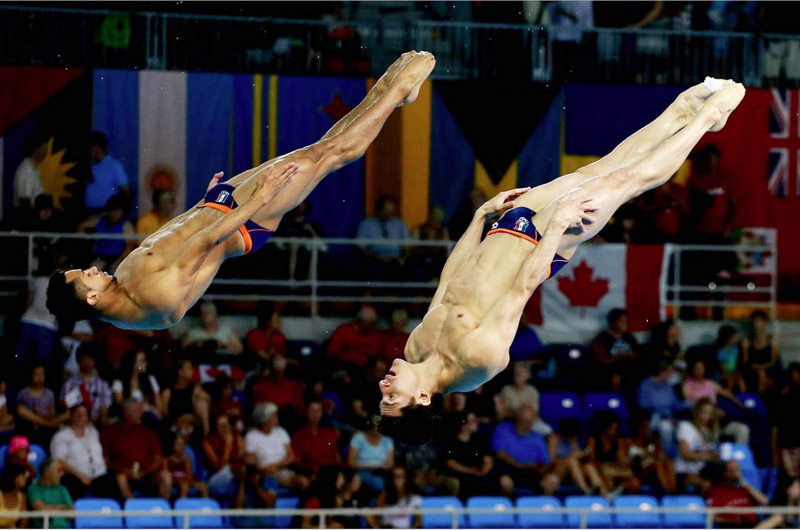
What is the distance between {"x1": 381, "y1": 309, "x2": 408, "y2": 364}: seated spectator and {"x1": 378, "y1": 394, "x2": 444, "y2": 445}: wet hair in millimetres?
5046

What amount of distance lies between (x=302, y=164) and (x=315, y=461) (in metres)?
4.10

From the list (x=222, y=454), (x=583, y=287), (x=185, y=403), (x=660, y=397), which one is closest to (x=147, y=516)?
(x=222, y=454)

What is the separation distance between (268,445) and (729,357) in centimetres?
476

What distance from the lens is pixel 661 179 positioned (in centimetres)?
845

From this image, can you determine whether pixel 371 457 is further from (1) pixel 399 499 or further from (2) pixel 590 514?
(2) pixel 590 514

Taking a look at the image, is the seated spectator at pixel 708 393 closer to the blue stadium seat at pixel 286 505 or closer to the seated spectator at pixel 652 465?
the seated spectator at pixel 652 465

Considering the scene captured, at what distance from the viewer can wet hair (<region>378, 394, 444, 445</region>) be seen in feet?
25.3

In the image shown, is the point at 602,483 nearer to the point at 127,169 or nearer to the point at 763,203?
the point at 763,203

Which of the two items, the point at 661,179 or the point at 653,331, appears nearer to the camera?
the point at 661,179

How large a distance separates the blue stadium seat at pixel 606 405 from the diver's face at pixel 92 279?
20.1 ft

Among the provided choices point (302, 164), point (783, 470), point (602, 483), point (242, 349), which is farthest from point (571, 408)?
point (302, 164)

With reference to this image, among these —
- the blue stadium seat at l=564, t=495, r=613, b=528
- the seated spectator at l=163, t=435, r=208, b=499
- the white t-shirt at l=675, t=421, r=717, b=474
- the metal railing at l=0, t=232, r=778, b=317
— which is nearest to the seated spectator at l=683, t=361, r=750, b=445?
the white t-shirt at l=675, t=421, r=717, b=474

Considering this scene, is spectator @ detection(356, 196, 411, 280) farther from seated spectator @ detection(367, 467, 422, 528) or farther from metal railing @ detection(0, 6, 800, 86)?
seated spectator @ detection(367, 467, 422, 528)

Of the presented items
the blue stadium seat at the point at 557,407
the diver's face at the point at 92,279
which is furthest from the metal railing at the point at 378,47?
the diver's face at the point at 92,279
